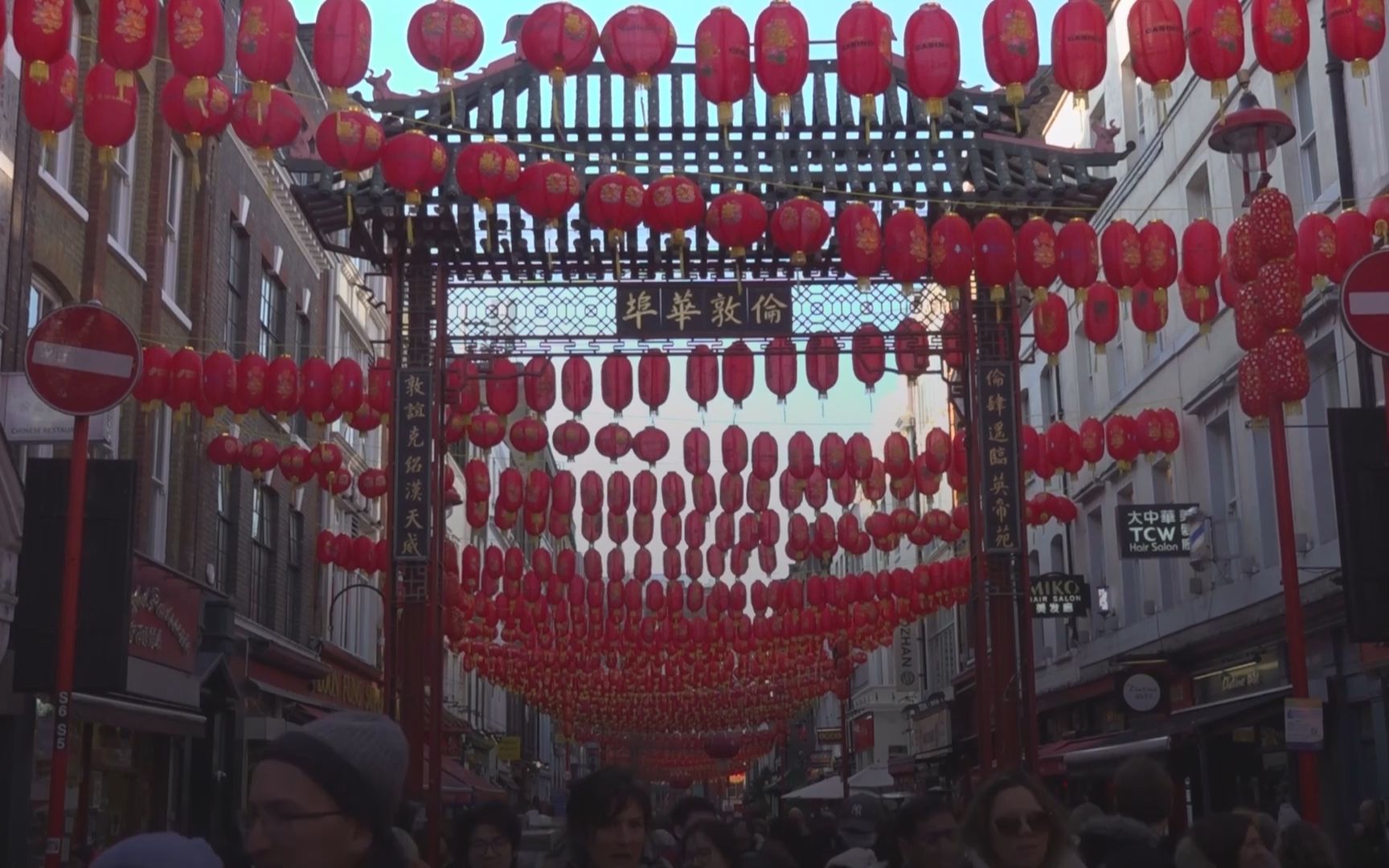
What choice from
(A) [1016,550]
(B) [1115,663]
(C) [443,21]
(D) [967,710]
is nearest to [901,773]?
(D) [967,710]

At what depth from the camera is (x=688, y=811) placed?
1027 centimetres

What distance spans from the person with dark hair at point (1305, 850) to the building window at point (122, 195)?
16.1 m

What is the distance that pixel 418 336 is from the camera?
18.9 m

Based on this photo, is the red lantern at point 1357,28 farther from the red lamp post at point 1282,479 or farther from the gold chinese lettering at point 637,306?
the gold chinese lettering at point 637,306

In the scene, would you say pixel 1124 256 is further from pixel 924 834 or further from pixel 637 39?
pixel 924 834

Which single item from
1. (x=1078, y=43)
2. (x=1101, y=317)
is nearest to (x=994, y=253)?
(x=1101, y=317)

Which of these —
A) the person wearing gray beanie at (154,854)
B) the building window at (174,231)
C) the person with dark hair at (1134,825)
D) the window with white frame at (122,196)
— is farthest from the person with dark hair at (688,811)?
the building window at (174,231)

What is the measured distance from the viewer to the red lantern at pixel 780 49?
12562 millimetres

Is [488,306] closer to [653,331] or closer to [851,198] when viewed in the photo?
[653,331]

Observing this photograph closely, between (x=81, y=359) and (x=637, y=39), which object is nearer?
(x=81, y=359)

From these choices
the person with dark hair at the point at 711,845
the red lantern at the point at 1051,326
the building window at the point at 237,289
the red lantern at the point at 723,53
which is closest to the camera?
the person with dark hair at the point at 711,845

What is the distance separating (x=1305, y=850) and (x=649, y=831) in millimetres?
3090

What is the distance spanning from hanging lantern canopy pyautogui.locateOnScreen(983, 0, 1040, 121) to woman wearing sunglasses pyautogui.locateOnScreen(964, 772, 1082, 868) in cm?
833

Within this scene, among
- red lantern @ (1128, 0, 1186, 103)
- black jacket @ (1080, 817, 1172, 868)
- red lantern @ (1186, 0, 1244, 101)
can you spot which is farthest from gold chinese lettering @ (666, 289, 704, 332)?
black jacket @ (1080, 817, 1172, 868)
